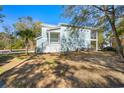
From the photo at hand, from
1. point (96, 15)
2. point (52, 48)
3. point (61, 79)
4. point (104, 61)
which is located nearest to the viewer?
point (61, 79)

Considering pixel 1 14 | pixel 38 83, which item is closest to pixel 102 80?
pixel 38 83

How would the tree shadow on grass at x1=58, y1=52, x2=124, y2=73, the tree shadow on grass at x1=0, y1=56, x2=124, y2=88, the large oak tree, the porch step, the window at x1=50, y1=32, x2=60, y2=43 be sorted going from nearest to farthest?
the tree shadow on grass at x1=0, y1=56, x2=124, y2=88 → the large oak tree → the tree shadow on grass at x1=58, y1=52, x2=124, y2=73 → the porch step → the window at x1=50, y1=32, x2=60, y2=43

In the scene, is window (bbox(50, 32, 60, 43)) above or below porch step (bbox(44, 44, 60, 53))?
above

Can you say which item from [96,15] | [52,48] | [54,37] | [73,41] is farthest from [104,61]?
[54,37]

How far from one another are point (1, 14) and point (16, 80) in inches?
413

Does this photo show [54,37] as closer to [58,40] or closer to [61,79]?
[58,40]

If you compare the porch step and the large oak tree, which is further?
the porch step

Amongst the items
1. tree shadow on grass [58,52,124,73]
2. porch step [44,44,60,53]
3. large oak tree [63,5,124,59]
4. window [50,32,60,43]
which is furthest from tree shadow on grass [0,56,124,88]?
window [50,32,60,43]

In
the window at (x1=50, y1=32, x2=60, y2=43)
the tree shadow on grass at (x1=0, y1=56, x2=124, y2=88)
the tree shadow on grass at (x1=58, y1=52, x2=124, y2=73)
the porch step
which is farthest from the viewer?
the window at (x1=50, y1=32, x2=60, y2=43)

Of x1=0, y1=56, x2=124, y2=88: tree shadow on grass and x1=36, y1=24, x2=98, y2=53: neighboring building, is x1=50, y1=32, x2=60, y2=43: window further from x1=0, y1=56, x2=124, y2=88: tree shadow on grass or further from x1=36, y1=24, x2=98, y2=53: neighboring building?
x1=0, y1=56, x2=124, y2=88: tree shadow on grass

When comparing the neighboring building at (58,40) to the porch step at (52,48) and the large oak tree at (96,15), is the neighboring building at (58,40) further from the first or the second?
the large oak tree at (96,15)

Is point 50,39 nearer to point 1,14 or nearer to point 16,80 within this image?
point 1,14

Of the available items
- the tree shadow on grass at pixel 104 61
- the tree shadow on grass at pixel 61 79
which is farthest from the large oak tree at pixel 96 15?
the tree shadow on grass at pixel 104 61

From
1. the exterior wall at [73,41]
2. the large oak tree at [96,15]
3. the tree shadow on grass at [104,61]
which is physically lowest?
the tree shadow on grass at [104,61]
